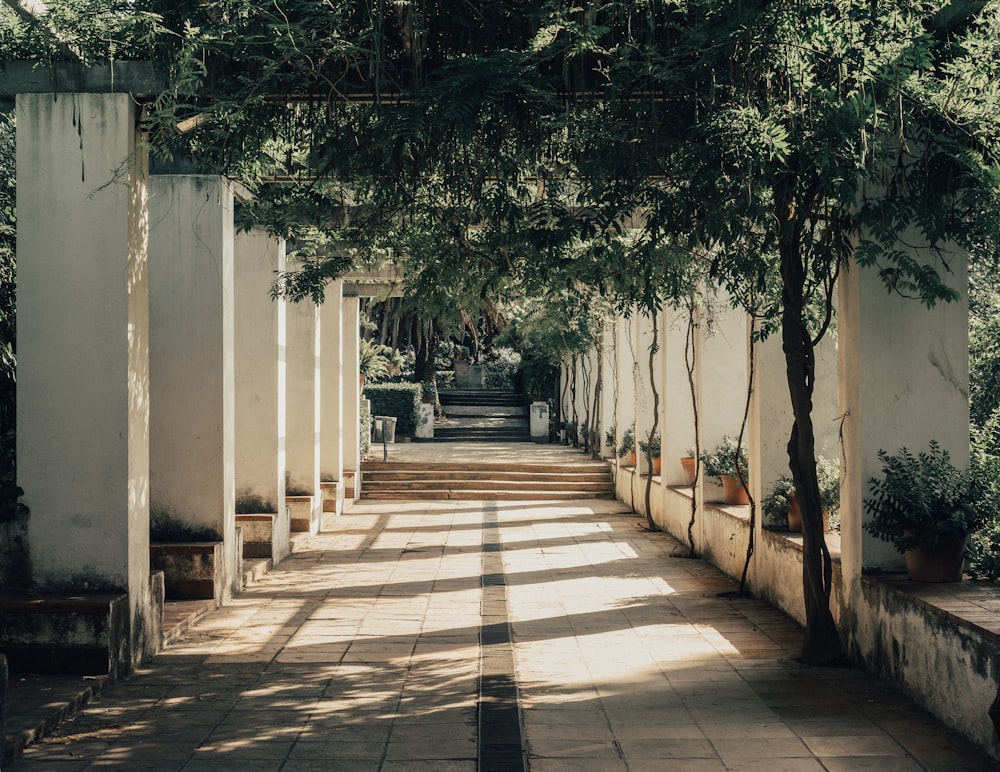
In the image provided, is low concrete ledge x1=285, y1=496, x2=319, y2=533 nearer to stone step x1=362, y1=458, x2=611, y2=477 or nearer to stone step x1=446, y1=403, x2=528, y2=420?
stone step x1=362, y1=458, x2=611, y2=477

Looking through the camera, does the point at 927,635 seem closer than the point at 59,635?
Yes

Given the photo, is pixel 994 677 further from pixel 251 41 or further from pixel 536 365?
pixel 536 365

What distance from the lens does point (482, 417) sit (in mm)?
34094

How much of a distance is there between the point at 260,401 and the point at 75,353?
4990 mm

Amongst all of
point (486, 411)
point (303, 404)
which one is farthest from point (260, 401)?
point (486, 411)

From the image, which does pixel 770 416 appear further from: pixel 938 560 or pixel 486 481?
pixel 486 481

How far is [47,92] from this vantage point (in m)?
6.63

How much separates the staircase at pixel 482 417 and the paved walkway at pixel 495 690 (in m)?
19.8

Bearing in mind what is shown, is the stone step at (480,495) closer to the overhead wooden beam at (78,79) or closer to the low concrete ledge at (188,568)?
the low concrete ledge at (188,568)

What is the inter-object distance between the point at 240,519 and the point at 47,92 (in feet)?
18.3

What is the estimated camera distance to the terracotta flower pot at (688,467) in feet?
45.2

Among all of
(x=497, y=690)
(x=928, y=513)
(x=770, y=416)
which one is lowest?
(x=497, y=690)

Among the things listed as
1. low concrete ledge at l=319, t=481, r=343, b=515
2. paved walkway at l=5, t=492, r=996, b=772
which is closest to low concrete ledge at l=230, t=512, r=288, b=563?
paved walkway at l=5, t=492, r=996, b=772

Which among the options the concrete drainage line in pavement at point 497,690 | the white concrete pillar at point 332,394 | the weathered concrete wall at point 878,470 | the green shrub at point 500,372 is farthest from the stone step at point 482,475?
the green shrub at point 500,372
